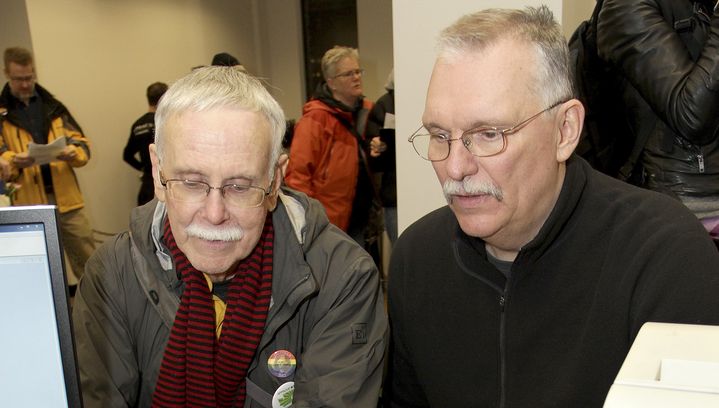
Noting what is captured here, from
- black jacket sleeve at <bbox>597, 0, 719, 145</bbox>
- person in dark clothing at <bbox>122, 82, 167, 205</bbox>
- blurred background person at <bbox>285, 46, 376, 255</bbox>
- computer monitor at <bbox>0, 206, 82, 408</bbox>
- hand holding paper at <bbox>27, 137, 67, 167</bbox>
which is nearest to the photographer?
computer monitor at <bbox>0, 206, 82, 408</bbox>

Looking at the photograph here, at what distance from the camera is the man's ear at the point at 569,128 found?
1.19 meters

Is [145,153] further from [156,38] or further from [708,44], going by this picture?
[708,44]

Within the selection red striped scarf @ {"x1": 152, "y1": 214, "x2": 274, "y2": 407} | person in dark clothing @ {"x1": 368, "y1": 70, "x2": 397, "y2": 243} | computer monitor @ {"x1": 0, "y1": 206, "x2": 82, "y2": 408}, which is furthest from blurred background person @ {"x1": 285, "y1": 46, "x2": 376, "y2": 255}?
computer monitor @ {"x1": 0, "y1": 206, "x2": 82, "y2": 408}

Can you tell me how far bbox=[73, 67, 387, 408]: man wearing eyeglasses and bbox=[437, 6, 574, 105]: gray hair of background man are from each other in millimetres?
380

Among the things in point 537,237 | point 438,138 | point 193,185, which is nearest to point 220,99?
point 193,185

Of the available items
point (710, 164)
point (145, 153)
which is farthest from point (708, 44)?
point (145, 153)

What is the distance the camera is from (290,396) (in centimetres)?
130

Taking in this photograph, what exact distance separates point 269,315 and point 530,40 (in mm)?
742

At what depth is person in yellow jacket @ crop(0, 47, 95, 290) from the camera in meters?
4.24

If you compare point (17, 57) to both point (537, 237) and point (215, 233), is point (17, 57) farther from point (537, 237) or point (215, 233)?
point (537, 237)

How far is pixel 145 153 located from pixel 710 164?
4.56 metres

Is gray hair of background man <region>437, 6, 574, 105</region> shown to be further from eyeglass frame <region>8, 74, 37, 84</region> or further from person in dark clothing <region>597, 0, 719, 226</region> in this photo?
eyeglass frame <region>8, 74, 37, 84</region>

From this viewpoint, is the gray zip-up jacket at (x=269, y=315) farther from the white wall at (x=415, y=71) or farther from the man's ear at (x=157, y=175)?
the white wall at (x=415, y=71)

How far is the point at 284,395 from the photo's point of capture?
1292mm
